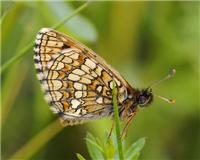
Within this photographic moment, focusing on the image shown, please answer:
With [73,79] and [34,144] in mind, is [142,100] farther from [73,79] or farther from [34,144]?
[34,144]

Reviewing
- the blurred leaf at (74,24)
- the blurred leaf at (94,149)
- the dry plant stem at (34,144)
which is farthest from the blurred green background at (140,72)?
the blurred leaf at (94,149)

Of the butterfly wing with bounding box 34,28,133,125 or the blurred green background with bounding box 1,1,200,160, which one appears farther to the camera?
the blurred green background with bounding box 1,1,200,160

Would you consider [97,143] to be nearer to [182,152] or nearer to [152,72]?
[182,152]

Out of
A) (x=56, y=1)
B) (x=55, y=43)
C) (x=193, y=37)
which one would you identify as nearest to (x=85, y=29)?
(x=56, y=1)

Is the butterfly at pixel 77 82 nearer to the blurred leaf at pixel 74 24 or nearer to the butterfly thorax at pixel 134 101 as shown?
the butterfly thorax at pixel 134 101

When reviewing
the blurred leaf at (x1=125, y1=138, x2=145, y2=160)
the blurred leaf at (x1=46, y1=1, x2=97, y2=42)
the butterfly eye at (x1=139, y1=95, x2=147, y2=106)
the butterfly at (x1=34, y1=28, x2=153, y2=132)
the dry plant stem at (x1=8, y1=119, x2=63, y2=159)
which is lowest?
the blurred leaf at (x1=125, y1=138, x2=145, y2=160)

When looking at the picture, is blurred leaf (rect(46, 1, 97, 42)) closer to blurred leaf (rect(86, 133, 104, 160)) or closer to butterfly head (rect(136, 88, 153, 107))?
butterfly head (rect(136, 88, 153, 107))

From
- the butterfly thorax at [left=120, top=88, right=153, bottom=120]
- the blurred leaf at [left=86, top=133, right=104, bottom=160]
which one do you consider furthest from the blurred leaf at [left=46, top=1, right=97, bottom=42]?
the blurred leaf at [left=86, top=133, right=104, bottom=160]

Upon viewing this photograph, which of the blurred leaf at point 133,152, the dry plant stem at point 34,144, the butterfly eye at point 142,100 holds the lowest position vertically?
the blurred leaf at point 133,152
